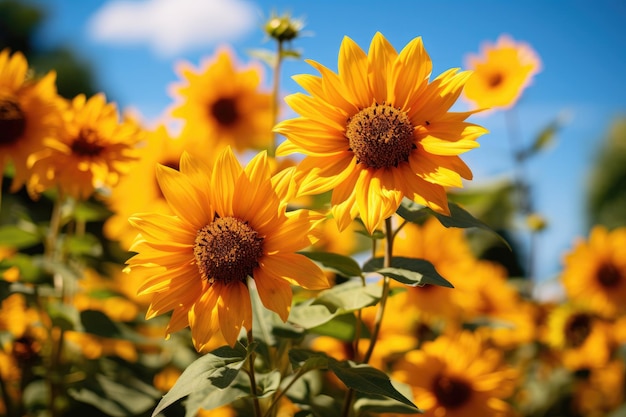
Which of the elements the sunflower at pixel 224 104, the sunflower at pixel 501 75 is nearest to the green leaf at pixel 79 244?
the sunflower at pixel 224 104

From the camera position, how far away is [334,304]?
3.45 ft

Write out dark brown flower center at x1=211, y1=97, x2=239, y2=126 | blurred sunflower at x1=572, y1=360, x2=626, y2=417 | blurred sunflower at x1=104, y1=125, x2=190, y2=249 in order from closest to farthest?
blurred sunflower at x1=104, y1=125, x2=190, y2=249, dark brown flower center at x1=211, y1=97, x2=239, y2=126, blurred sunflower at x1=572, y1=360, x2=626, y2=417

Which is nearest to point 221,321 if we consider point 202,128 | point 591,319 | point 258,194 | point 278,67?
point 258,194

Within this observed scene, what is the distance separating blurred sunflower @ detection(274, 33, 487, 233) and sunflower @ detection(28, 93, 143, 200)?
63 centimetres

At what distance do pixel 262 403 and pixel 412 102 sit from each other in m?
0.70

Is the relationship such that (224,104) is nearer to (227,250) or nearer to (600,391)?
(227,250)

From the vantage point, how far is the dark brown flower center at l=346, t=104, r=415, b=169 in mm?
1037

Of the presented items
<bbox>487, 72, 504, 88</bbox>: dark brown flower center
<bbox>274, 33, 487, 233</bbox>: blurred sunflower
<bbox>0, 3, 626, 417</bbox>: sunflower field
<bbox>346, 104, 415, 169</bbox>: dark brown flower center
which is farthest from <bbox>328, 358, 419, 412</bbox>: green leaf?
<bbox>487, 72, 504, 88</bbox>: dark brown flower center

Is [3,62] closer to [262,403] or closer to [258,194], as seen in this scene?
[258,194]

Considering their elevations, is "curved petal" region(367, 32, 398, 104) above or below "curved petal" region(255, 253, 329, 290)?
above

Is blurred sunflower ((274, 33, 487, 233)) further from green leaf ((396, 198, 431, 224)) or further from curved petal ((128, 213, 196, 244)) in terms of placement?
curved petal ((128, 213, 196, 244))

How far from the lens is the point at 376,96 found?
1.08 meters

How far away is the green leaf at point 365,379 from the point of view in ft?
2.98

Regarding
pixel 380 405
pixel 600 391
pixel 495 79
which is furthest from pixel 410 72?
pixel 600 391
